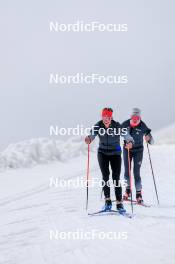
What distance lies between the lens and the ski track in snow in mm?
7766

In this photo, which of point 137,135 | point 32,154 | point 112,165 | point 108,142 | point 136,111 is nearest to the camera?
point 108,142

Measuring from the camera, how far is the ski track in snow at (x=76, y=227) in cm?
777

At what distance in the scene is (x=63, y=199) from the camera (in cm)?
1359

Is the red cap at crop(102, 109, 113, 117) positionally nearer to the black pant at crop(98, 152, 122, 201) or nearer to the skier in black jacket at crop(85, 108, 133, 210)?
the skier in black jacket at crop(85, 108, 133, 210)

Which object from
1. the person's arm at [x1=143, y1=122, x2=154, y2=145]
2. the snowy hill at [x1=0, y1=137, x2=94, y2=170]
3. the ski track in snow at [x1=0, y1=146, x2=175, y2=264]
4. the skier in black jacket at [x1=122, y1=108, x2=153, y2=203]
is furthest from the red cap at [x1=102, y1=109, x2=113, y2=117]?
the snowy hill at [x1=0, y1=137, x2=94, y2=170]

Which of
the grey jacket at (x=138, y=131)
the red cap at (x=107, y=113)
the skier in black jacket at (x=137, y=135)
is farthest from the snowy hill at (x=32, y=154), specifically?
the red cap at (x=107, y=113)

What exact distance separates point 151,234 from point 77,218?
2.07m

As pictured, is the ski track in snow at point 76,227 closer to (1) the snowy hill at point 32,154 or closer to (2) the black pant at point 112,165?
(2) the black pant at point 112,165

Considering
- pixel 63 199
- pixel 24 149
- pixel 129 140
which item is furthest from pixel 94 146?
pixel 129 140

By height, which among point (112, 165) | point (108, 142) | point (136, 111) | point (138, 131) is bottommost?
point (112, 165)

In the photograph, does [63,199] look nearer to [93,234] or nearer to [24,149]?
[93,234]

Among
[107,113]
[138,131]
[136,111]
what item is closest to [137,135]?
[138,131]

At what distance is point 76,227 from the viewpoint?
960 centimetres

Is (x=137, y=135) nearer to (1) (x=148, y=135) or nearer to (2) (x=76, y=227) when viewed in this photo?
(1) (x=148, y=135)
